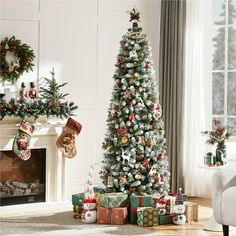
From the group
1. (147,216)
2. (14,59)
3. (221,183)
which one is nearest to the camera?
(221,183)

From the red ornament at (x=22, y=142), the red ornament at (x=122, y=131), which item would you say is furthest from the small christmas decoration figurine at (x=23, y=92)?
the red ornament at (x=122, y=131)

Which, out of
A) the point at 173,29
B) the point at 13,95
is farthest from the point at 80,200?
the point at 173,29

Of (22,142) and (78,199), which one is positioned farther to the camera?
(22,142)

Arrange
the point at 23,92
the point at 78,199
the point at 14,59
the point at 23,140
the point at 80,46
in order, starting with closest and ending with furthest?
1. the point at 78,199
2. the point at 23,140
3. the point at 23,92
4. the point at 14,59
5. the point at 80,46

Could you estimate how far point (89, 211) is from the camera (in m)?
6.12

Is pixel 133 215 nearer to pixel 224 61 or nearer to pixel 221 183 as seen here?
pixel 221 183

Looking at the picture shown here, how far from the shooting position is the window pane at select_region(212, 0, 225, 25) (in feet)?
24.6

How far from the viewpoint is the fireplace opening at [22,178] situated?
6.84m

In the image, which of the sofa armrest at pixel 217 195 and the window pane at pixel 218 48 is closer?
the sofa armrest at pixel 217 195

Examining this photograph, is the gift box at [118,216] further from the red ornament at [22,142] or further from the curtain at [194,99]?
the curtain at [194,99]

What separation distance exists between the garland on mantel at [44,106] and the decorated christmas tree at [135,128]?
69 centimetres

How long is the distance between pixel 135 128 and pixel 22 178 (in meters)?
1.49

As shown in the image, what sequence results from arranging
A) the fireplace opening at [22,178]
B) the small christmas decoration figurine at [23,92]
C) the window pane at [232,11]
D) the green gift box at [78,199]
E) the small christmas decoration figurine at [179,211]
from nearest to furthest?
the small christmas decoration figurine at [179,211] < the green gift box at [78,199] < the small christmas decoration figurine at [23,92] < the fireplace opening at [22,178] < the window pane at [232,11]

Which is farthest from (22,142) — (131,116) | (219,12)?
(219,12)
